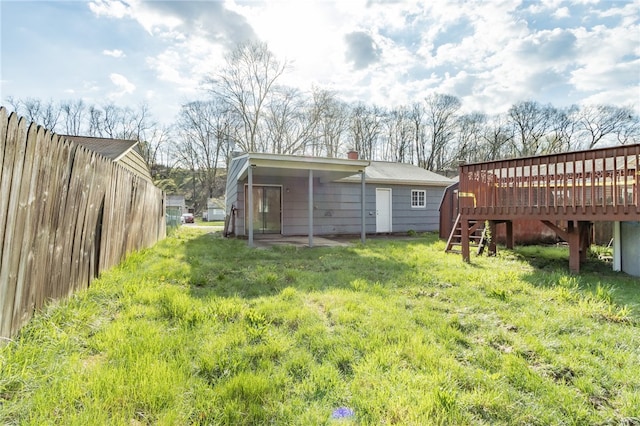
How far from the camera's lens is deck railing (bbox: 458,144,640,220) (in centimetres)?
461

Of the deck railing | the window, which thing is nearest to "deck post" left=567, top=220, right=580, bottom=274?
the deck railing

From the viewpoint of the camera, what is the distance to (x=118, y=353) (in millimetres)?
2254

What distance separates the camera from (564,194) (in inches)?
195

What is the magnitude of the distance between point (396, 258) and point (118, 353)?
17.4 feet

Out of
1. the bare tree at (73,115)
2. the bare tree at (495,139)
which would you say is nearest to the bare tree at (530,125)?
the bare tree at (495,139)

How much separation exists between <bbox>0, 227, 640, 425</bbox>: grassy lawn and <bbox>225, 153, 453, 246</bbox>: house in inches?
248

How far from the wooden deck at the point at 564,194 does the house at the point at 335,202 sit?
394 cm

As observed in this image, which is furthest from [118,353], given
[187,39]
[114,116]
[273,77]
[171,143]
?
[114,116]

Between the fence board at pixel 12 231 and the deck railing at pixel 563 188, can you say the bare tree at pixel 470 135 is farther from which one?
the fence board at pixel 12 231

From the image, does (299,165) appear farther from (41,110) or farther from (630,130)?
(41,110)

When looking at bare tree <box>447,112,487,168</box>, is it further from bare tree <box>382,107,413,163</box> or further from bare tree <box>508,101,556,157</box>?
bare tree <box>382,107,413,163</box>

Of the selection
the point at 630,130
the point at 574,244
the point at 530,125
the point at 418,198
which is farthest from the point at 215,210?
the point at 630,130

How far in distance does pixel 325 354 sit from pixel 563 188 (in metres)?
5.05

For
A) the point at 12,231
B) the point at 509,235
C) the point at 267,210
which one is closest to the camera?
the point at 12,231
